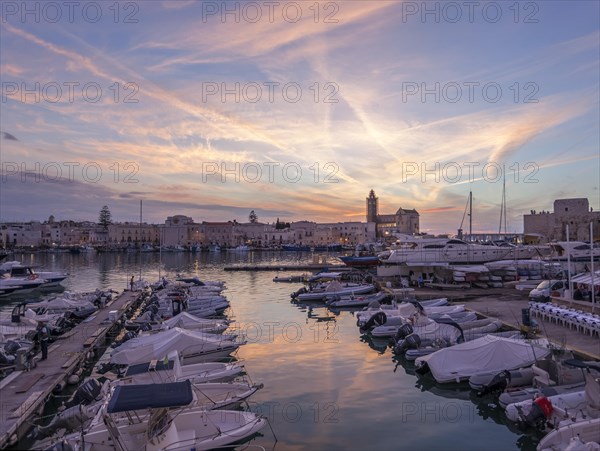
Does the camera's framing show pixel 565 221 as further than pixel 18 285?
Yes

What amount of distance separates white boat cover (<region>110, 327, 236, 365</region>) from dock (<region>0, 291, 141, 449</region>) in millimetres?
2154

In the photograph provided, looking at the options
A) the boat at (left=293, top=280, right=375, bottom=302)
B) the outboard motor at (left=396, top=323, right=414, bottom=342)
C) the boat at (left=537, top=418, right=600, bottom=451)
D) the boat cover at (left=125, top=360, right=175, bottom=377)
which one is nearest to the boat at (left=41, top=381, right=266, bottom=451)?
the boat cover at (left=125, top=360, right=175, bottom=377)

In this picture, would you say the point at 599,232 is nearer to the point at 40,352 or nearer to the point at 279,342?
the point at 279,342

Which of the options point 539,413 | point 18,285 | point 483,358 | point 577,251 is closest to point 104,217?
point 18,285

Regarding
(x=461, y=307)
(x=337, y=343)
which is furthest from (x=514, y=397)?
(x=461, y=307)

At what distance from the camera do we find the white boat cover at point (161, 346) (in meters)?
18.8

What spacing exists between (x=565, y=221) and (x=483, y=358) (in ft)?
233

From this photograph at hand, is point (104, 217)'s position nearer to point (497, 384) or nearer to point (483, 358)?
point (483, 358)

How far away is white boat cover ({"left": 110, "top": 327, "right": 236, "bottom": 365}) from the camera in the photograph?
61.6 ft

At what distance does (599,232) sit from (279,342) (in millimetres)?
68917

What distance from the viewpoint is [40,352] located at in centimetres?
2139

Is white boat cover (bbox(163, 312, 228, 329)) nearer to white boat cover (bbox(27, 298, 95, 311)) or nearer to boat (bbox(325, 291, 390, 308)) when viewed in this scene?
white boat cover (bbox(27, 298, 95, 311))

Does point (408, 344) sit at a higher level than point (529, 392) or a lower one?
higher

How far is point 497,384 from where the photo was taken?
51.4 ft
